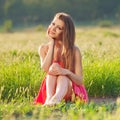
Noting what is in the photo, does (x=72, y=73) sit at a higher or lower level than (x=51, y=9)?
lower

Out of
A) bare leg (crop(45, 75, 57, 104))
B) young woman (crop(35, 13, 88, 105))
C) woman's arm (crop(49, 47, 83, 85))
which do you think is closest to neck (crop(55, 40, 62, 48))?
young woman (crop(35, 13, 88, 105))

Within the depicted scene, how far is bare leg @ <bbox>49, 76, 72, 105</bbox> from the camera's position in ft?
22.2

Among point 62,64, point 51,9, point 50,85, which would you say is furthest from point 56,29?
point 51,9

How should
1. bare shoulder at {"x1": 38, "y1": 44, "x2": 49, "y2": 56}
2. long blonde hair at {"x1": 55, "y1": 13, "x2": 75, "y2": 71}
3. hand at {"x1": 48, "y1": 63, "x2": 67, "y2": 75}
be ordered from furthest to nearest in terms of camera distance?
bare shoulder at {"x1": 38, "y1": 44, "x2": 49, "y2": 56}, long blonde hair at {"x1": 55, "y1": 13, "x2": 75, "y2": 71}, hand at {"x1": 48, "y1": 63, "x2": 67, "y2": 75}

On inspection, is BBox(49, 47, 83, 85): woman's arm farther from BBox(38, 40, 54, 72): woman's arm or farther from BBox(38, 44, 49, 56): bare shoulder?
BBox(38, 44, 49, 56): bare shoulder

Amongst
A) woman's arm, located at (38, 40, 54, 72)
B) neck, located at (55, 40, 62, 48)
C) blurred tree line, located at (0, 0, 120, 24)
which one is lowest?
woman's arm, located at (38, 40, 54, 72)

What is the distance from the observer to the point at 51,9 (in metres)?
56.4

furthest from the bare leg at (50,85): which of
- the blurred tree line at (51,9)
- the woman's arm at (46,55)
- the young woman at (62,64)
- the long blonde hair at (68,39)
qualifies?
the blurred tree line at (51,9)

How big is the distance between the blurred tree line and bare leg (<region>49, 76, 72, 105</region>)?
43.3 metres

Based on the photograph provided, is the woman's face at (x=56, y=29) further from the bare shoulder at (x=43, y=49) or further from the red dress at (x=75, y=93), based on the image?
the red dress at (x=75, y=93)

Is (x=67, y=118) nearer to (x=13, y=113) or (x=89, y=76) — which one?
(x=13, y=113)

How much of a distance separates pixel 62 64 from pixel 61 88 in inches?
16.0

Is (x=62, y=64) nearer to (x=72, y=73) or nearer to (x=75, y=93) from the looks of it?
(x=72, y=73)

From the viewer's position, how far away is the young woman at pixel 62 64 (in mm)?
6922
